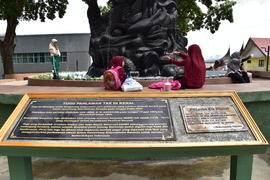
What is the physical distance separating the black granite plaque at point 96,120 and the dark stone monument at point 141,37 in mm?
4763

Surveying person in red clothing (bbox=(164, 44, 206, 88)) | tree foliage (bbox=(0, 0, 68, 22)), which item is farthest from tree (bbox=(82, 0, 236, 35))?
person in red clothing (bbox=(164, 44, 206, 88))

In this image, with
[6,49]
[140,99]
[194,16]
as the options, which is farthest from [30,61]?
[140,99]

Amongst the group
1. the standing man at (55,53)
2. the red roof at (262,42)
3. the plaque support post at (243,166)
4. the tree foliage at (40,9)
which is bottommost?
the plaque support post at (243,166)

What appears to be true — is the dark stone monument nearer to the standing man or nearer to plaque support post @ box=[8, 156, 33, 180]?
the standing man

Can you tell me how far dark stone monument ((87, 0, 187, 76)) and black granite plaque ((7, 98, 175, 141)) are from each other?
4.76m

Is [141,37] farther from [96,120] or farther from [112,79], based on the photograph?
[96,120]

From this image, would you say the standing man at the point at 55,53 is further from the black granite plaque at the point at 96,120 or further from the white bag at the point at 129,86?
the black granite plaque at the point at 96,120

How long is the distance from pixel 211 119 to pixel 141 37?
5.85 meters

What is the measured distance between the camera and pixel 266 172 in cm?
446

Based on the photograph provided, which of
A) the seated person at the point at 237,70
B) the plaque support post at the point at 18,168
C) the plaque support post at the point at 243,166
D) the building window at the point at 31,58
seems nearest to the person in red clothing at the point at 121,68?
the plaque support post at the point at 18,168

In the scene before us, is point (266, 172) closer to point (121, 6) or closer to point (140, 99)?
point (140, 99)

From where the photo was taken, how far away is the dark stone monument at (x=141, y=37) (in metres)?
8.48

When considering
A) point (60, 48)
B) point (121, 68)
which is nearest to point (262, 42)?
point (60, 48)

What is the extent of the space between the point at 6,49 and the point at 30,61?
16167mm
